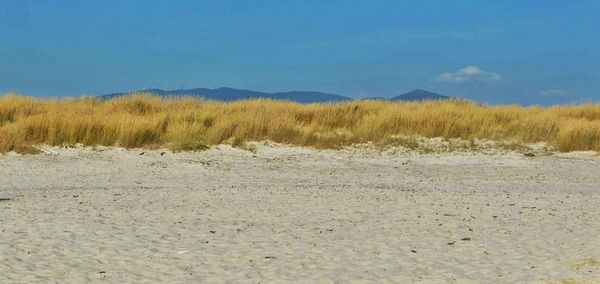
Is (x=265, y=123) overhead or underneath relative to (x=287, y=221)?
overhead

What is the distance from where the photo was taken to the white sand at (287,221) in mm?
6578

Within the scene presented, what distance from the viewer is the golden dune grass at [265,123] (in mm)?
17172

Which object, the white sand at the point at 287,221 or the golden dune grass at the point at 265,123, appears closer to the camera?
the white sand at the point at 287,221

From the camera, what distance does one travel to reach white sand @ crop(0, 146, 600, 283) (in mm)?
6578

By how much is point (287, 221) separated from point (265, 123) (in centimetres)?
1056

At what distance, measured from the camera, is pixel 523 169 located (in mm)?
16000

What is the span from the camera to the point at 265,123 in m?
19.5

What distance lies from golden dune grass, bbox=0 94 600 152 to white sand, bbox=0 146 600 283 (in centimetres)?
136

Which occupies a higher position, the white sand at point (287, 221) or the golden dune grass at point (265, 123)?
the golden dune grass at point (265, 123)

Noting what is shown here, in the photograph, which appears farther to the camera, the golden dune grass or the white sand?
the golden dune grass

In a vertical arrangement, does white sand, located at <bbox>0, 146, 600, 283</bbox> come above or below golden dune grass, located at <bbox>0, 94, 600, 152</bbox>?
below

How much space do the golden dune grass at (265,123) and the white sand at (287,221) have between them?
1.36 metres

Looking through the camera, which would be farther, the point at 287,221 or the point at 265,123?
the point at 265,123

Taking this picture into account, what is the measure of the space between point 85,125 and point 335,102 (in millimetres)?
10067
